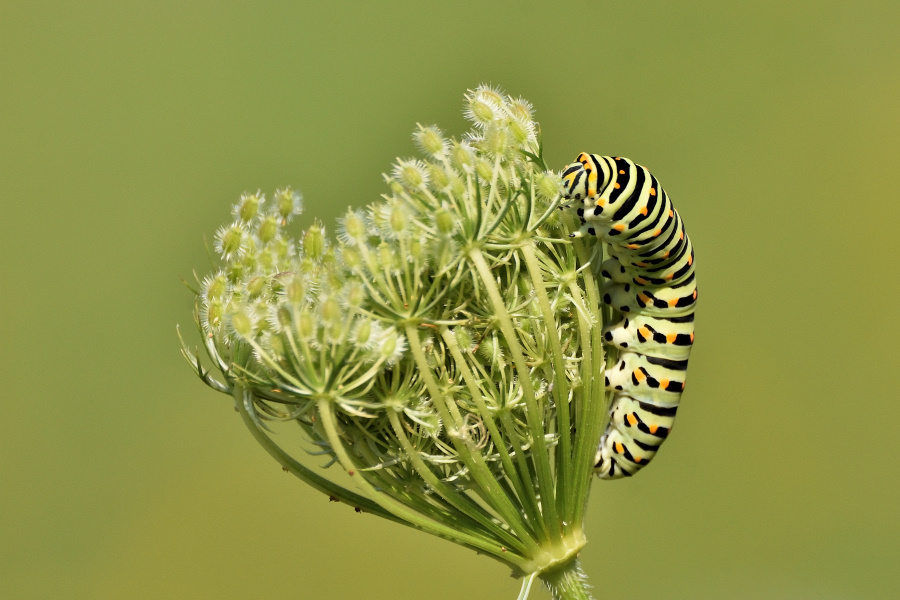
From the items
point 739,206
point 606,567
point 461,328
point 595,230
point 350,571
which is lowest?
point 350,571

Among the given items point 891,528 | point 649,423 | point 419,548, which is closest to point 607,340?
point 649,423

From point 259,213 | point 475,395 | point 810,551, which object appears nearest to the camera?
point 475,395

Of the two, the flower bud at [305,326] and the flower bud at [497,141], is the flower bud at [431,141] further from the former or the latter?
the flower bud at [305,326]

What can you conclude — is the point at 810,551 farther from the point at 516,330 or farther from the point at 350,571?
the point at 516,330

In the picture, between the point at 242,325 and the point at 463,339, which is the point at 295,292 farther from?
the point at 463,339

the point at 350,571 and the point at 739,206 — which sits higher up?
the point at 739,206

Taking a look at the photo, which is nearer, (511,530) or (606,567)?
(511,530)

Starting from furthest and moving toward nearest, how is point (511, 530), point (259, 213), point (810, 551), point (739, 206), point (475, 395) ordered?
point (739, 206) < point (810, 551) < point (259, 213) < point (511, 530) < point (475, 395)

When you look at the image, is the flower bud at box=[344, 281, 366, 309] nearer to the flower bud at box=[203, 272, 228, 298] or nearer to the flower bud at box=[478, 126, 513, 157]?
the flower bud at box=[478, 126, 513, 157]

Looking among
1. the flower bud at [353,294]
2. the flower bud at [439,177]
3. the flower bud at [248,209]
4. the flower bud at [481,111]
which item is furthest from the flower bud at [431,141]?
the flower bud at [248,209]
